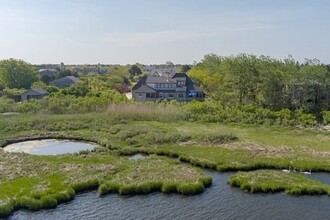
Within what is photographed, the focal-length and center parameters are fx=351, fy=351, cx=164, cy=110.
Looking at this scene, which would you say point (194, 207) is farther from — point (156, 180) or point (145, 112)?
point (145, 112)

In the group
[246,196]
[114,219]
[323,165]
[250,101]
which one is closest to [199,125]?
[250,101]

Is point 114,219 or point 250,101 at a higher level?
point 250,101

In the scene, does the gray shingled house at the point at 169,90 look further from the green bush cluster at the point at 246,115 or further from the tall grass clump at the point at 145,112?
the tall grass clump at the point at 145,112

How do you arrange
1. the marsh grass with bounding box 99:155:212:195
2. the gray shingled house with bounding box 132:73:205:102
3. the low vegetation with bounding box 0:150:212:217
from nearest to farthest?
the low vegetation with bounding box 0:150:212:217
the marsh grass with bounding box 99:155:212:195
the gray shingled house with bounding box 132:73:205:102

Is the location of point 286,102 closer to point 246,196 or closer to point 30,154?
point 246,196

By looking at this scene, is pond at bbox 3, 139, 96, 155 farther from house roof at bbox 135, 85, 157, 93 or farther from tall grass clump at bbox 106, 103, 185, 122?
house roof at bbox 135, 85, 157, 93

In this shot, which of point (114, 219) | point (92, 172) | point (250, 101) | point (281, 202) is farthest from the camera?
point (250, 101)

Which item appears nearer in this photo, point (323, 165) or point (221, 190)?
point (221, 190)

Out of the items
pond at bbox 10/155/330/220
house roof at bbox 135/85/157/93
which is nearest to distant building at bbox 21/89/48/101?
house roof at bbox 135/85/157/93
